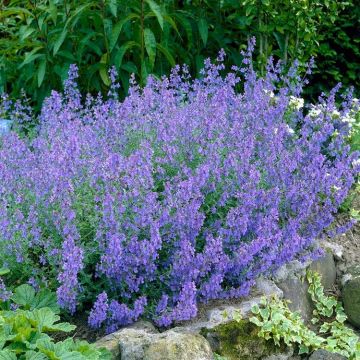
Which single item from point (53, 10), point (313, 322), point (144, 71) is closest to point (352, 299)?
point (313, 322)

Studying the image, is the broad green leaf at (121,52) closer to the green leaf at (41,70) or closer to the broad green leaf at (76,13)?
the broad green leaf at (76,13)

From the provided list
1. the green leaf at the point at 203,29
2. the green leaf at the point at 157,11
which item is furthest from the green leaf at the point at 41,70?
the green leaf at the point at 203,29

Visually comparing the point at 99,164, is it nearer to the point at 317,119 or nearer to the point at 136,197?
the point at 136,197

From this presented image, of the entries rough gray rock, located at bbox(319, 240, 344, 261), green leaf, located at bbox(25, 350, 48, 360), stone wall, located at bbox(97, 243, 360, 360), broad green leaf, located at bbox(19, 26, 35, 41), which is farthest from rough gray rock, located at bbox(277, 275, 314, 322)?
broad green leaf, located at bbox(19, 26, 35, 41)

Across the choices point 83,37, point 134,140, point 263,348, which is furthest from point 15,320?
point 83,37

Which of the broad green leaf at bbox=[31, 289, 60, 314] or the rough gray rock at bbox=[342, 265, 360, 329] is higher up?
the broad green leaf at bbox=[31, 289, 60, 314]

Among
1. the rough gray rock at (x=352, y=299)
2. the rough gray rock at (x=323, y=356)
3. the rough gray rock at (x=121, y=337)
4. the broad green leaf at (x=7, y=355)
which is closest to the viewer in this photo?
the broad green leaf at (x=7, y=355)

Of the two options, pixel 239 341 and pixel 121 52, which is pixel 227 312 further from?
pixel 121 52

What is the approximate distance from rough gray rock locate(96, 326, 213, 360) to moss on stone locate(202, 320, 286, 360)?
0.14 m

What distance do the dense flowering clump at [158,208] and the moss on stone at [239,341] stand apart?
0.54 ft

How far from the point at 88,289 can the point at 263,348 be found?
0.87 meters

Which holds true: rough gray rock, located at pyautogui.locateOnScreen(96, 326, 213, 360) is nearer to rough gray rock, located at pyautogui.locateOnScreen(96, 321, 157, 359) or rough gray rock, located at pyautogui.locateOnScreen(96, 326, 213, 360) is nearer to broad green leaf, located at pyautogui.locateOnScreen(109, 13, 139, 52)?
rough gray rock, located at pyautogui.locateOnScreen(96, 321, 157, 359)

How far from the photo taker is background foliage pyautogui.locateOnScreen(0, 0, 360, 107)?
16.6 ft

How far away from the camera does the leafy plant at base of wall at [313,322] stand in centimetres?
311
